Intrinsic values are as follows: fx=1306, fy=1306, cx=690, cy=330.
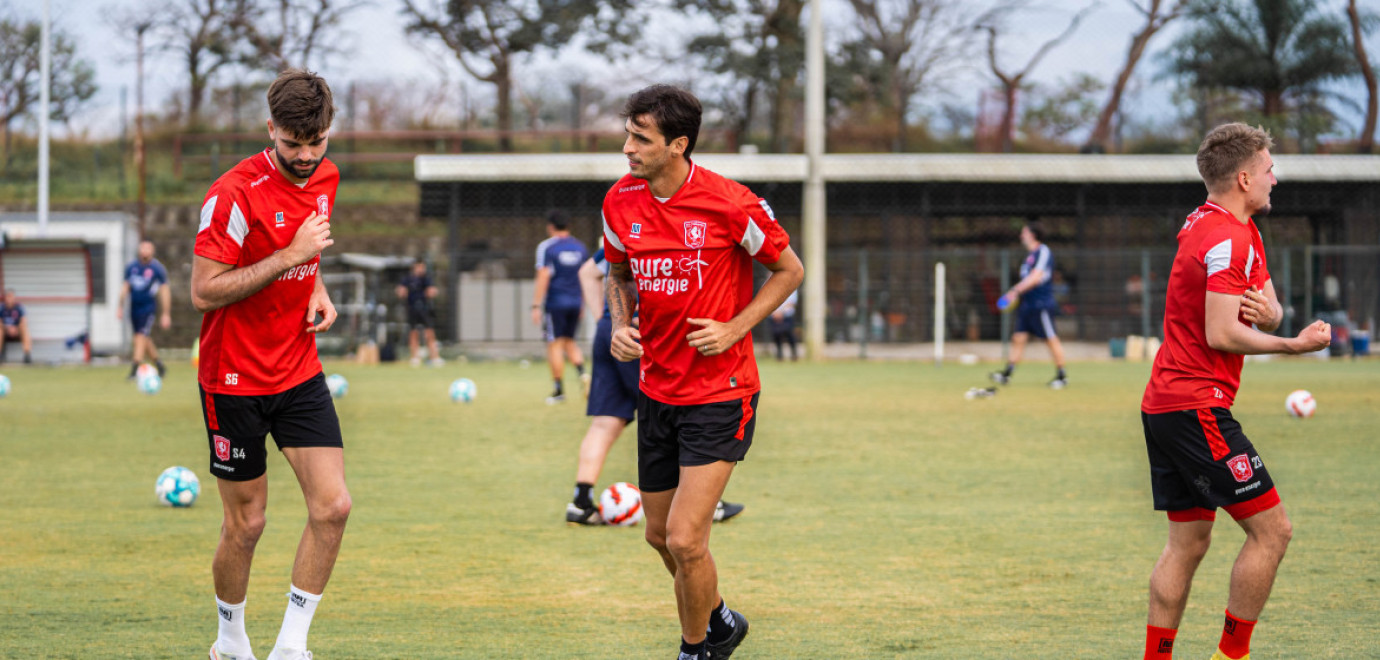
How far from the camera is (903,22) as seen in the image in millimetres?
36781

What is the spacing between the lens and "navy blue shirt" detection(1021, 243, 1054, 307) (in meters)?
17.0

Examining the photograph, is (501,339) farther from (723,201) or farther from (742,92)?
(723,201)

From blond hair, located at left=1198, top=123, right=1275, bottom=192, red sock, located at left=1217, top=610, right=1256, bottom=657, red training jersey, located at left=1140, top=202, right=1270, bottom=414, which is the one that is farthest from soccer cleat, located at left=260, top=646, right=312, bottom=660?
blond hair, located at left=1198, top=123, right=1275, bottom=192

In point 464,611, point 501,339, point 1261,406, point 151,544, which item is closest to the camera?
point 464,611

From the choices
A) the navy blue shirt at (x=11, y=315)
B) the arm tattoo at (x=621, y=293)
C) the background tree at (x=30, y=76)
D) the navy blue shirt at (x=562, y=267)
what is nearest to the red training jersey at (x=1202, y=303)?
the arm tattoo at (x=621, y=293)

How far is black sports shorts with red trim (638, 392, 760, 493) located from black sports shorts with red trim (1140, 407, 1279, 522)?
4.55 ft

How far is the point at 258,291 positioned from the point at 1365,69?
112 ft

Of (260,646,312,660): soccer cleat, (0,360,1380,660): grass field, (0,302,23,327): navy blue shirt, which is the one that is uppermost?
(0,302,23,327): navy blue shirt

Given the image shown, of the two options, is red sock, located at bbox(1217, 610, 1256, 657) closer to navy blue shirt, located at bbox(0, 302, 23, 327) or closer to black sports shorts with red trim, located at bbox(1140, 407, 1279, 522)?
black sports shorts with red trim, located at bbox(1140, 407, 1279, 522)

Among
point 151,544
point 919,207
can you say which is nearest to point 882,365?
point 919,207

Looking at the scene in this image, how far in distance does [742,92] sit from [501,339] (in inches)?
348

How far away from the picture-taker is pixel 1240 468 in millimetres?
4293

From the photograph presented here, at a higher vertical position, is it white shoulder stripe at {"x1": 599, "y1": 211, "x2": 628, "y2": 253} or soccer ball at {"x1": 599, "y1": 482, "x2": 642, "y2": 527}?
white shoulder stripe at {"x1": 599, "y1": 211, "x2": 628, "y2": 253}

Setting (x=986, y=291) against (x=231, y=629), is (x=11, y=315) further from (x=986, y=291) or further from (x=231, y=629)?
(x=231, y=629)
